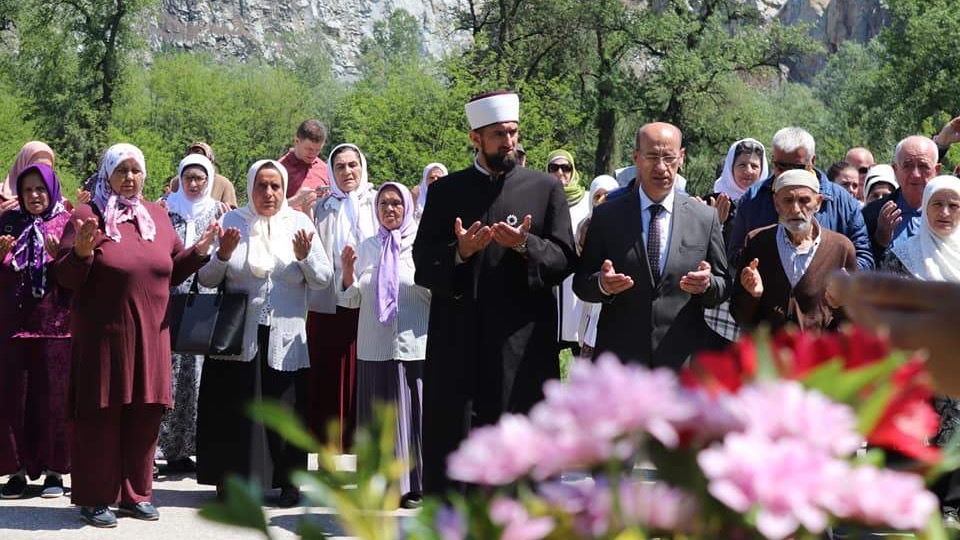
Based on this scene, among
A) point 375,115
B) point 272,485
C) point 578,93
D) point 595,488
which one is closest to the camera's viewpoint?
point 595,488

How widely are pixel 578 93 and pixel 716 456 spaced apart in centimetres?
4387

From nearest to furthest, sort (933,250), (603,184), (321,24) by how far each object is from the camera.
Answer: (933,250), (603,184), (321,24)

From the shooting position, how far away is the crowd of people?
20.8ft

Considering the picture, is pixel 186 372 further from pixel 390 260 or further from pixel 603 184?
pixel 603 184

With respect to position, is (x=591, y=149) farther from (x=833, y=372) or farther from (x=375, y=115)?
(x=833, y=372)

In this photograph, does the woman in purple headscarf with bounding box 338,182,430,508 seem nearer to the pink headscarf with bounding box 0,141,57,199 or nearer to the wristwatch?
the pink headscarf with bounding box 0,141,57,199

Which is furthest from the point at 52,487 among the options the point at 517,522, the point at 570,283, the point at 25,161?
the point at 517,522

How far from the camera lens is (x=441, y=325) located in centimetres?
638

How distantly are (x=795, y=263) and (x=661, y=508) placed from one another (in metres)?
6.18

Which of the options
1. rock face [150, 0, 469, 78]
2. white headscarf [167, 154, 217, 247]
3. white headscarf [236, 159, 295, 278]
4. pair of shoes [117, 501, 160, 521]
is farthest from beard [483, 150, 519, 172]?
rock face [150, 0, 469, 78]

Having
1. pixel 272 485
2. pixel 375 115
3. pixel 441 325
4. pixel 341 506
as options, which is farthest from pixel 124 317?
pixel 375 115

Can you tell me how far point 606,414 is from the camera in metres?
1.01

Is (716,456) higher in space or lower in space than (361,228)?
lower

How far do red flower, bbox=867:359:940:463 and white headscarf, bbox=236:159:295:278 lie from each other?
742 centimetres
